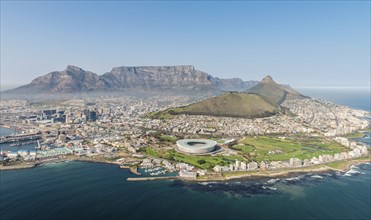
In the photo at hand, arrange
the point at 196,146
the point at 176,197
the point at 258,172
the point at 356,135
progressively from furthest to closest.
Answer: the point at 356,135 → the point at 196,146 → the point at 258,172 → the point at 176,197

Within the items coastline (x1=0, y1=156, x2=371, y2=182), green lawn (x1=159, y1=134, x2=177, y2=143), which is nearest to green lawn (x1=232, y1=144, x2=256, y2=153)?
coastline (x1=0, y1=156, x2=371, y2=182)

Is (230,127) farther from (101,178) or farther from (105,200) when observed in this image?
(105,200)

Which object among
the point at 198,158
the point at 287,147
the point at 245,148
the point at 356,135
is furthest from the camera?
the point at 356,135

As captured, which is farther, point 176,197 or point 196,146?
point 196,146

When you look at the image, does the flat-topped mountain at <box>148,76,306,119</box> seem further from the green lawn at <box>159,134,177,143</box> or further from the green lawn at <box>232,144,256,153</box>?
the green lawn at <box>232,144,256,153</box>

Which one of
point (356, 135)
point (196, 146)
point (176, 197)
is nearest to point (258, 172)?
point (196, 146)

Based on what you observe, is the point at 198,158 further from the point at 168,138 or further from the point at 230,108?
the point at 230,108

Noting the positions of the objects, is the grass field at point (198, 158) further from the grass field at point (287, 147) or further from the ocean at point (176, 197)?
the ocean at point (176, 197)

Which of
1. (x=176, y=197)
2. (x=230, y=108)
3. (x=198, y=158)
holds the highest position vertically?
(x=230, y=108)
